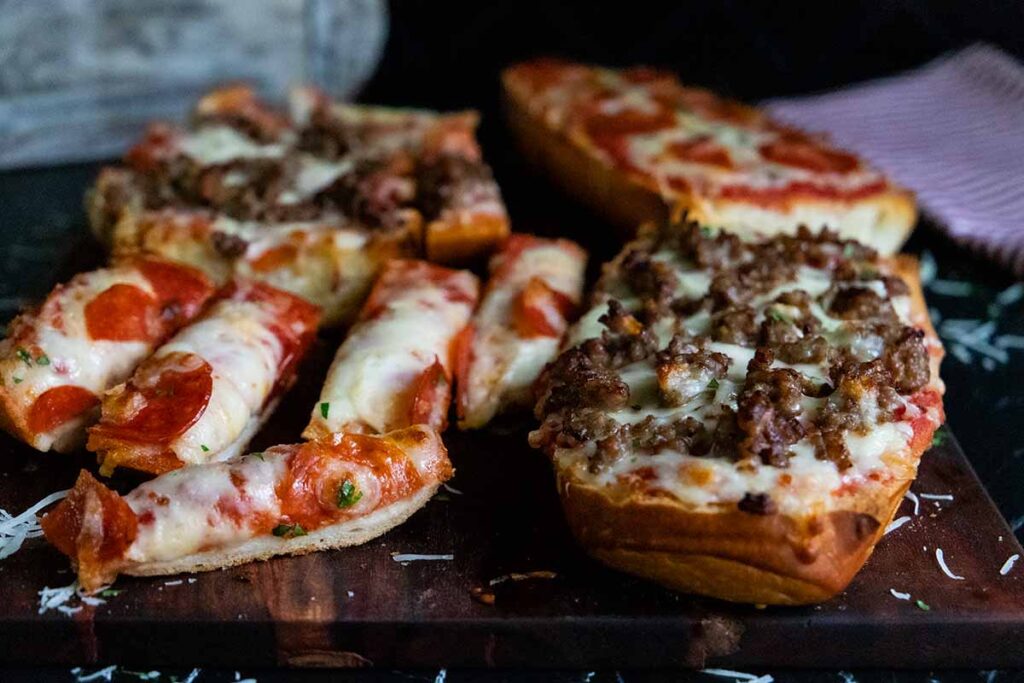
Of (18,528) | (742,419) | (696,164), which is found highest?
(742,419)

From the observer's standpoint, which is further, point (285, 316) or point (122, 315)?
point (285, 316)

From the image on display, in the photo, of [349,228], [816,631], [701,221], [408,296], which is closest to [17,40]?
[349,228]

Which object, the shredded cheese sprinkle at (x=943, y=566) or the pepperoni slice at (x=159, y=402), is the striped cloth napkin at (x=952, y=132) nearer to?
the shredded cheese sprinkle at (x=943, y=566)

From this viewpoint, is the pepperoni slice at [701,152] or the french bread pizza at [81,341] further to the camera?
the pepperoni slice at [701,152]

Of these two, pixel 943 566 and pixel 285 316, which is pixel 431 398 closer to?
pixel 285 316

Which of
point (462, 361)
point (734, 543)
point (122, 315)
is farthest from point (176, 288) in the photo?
point (734, 543)

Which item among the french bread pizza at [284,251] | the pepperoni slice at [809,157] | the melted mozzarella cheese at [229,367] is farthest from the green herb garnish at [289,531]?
the pepperoni slice at [809,157]
